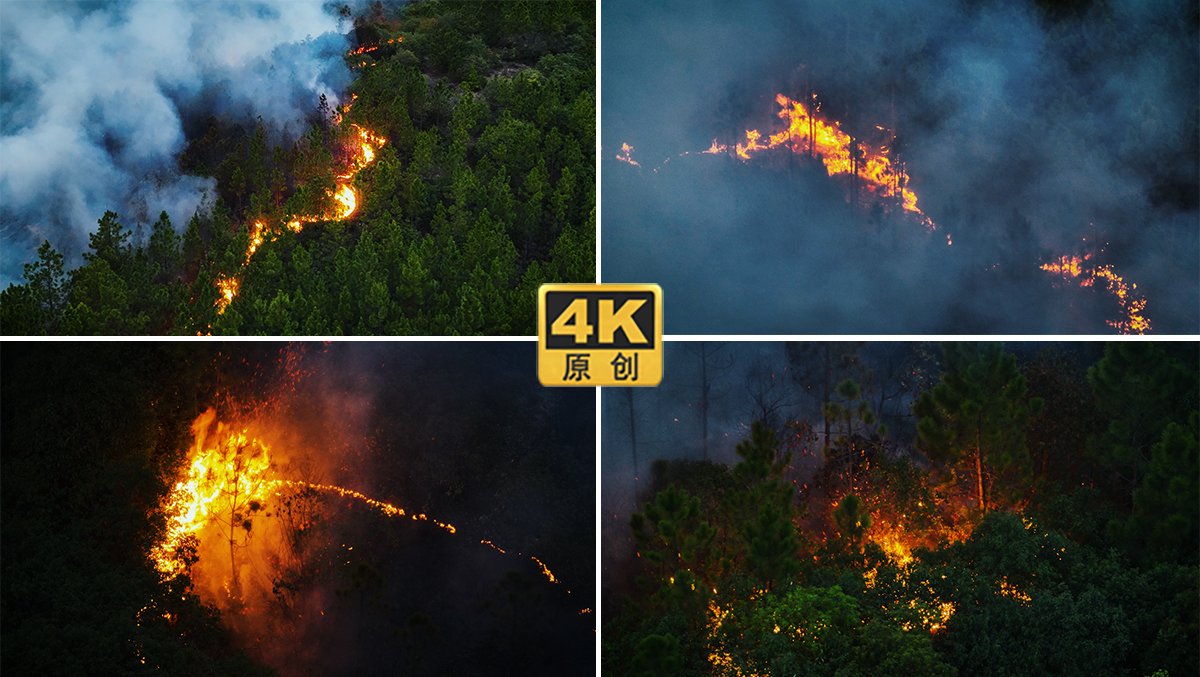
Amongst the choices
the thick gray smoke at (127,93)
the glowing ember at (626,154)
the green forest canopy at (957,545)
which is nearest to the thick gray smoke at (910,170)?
the glowing ember at (626,154)

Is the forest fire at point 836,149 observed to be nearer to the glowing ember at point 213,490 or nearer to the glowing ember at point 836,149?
the glowing ember at point 836,149

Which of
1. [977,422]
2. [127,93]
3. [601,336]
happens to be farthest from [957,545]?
[127,93]

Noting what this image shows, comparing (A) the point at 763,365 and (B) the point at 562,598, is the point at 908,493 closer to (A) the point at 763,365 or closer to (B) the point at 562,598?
(A) the point at 763,365

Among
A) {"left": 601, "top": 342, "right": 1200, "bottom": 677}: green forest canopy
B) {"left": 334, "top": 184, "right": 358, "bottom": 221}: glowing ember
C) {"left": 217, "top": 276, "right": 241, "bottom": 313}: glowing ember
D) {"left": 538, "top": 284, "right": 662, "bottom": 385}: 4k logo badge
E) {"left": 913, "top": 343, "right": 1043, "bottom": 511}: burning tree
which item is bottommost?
{"left": 601, "top": 342, "right": 1200, "bottom": 677}: green forest canopy

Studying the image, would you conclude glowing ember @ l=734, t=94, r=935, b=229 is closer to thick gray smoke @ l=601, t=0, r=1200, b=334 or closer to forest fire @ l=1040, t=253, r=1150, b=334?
thick gray smoke @ l=601, t=0, r=1200, b=334

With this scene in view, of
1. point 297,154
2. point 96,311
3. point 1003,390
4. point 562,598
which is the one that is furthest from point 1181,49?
point 96,311

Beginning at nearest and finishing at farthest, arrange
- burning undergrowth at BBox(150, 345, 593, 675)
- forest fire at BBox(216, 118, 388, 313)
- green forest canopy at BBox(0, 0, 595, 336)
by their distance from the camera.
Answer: burning undergrowth at BBox(150, 345, 593, 675) → green forest canopy at BBox(0, 0, 595, 336) → forest fire at BBox(216, 118, 388, 313)

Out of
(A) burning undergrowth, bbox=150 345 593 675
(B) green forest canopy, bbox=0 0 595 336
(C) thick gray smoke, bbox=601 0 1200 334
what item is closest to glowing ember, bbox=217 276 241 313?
(B) green forest canopy, bbox=0 0 595 336

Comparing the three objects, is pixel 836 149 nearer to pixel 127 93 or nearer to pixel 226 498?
pixel 226 498
